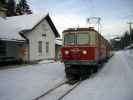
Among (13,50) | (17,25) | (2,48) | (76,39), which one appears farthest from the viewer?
(17,25)

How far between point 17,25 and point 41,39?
11.5 ft

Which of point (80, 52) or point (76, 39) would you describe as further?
point (76, 39)

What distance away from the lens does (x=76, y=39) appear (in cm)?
1414

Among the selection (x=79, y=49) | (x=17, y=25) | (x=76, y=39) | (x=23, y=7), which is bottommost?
(x=79, y=49)

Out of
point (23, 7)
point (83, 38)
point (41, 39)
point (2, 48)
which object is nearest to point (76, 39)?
point (83, 38)

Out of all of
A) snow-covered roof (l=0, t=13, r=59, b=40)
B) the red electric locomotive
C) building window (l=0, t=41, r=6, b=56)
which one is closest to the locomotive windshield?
the red electric locomotive

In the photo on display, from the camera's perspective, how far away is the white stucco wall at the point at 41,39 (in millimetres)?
25281

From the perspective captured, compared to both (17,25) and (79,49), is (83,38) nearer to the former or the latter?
(79,49)

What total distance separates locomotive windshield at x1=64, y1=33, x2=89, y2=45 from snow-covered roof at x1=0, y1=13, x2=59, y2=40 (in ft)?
26.3

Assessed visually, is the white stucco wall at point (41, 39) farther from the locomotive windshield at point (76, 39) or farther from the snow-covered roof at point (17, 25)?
the locomotive windshield at point (76, 39)

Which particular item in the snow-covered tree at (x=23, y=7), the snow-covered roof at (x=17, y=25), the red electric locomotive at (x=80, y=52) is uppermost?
the snow-covered tree at (x=23, y=7)

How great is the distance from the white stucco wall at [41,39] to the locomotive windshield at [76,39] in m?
11.1

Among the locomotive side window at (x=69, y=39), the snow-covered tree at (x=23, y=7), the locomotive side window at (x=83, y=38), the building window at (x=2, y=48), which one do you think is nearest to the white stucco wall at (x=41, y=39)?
the building window at (x=2, y=48)

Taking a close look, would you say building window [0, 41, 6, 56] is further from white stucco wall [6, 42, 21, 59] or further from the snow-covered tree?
the snow-covered tree
